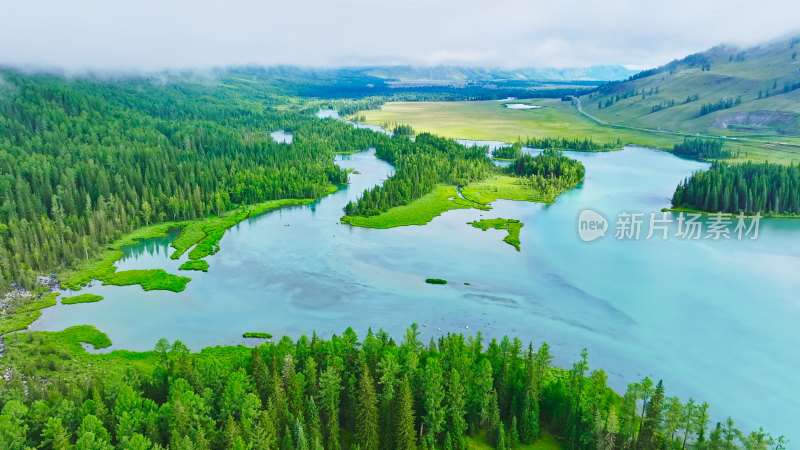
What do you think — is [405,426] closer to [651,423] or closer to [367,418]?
[367,418]

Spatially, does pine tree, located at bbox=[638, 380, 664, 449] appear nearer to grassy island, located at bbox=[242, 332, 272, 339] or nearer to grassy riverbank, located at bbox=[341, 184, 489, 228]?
grassy island, located at bbox=[242, 332, 272, 339]

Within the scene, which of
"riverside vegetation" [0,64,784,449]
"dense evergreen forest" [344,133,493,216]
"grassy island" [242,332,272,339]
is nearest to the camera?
"riverside vegetation" [0,64,784,449]

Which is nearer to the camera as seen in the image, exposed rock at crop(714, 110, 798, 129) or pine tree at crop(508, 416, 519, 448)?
pine tree at crop(508, 416, 519, 448)

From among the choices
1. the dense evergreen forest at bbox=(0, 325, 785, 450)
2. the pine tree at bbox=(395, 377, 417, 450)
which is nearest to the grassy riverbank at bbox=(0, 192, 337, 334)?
the dense evergreen forest at bbox=(0, 325, 785, 450)

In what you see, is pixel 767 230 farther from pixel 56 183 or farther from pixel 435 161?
pixel 56 183

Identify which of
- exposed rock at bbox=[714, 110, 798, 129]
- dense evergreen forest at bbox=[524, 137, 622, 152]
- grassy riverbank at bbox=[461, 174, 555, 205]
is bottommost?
grassy riverbank at bbox=[461, 174, 555, 205]

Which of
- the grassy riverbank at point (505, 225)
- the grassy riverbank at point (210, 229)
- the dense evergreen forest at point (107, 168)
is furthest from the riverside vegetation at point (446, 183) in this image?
the dense evergreen forest at point (107, 168)
